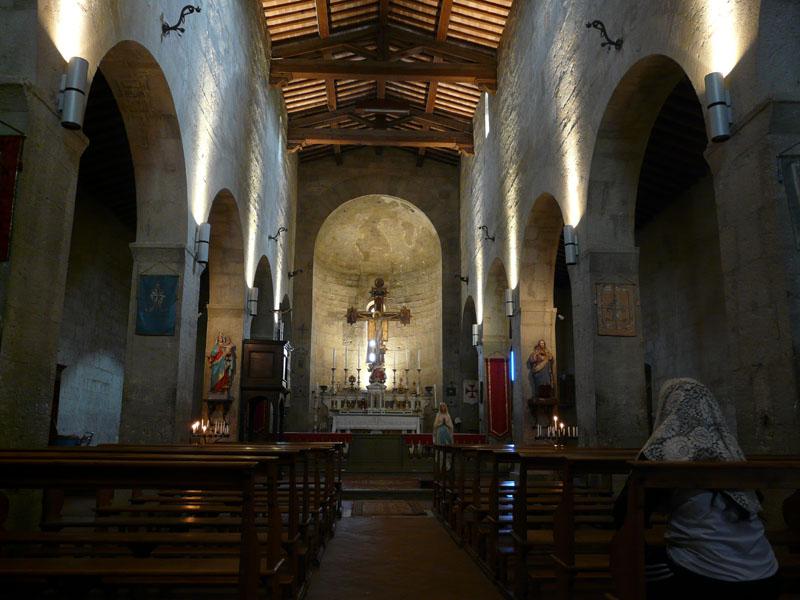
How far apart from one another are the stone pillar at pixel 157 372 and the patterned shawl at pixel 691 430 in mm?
6294

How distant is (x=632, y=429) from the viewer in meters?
7.77

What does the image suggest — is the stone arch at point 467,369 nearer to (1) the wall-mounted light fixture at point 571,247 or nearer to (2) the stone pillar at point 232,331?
(2) the stone pillar at point 232,331

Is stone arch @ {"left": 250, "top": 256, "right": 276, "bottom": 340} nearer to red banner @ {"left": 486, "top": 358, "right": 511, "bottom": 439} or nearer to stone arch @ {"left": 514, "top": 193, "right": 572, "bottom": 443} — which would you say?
red banner @ {"left": 486, "top": 358, "right": 511, "bottom": 439}

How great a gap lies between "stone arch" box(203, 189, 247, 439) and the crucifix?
26.7ft

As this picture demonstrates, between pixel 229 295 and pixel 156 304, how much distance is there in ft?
14.1

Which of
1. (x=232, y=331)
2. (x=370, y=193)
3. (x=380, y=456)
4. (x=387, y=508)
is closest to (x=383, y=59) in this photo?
(x=370, y=193)

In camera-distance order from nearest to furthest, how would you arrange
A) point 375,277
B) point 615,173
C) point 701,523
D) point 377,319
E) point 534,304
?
point 701,523 < point 615,173 < point 534,304 < point 377,319 < point 375,277

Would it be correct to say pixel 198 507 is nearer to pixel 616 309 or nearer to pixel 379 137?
pixel 616 309

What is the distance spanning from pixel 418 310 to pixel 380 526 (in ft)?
46.3

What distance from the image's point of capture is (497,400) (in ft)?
44.5

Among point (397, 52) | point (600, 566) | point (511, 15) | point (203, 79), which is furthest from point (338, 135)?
point (600, 566)

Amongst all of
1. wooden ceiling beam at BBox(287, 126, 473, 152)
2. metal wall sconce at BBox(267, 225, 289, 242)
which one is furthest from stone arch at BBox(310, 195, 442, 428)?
metal wall sconce at BBox(267, 225, 289, 242)

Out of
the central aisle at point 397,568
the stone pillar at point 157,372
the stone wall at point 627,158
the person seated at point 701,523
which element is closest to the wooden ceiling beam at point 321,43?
the stone wall at point 627,158

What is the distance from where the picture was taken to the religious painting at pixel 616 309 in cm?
793
